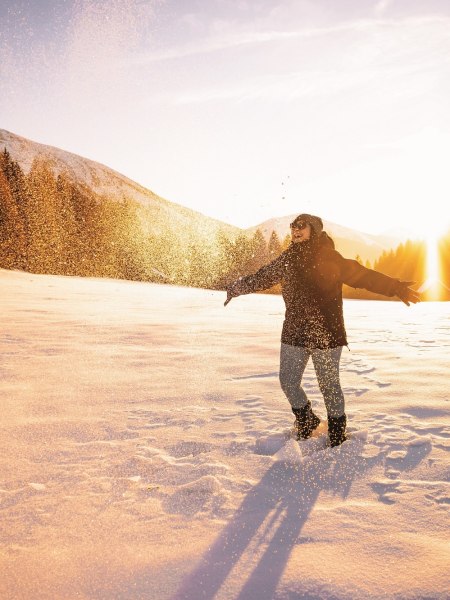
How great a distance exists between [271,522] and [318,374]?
1.23 metres

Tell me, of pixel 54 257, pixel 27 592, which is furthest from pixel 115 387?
pixel 54 257

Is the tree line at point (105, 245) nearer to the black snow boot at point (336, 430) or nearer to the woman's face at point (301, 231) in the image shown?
the woman's face at point (301, 231)

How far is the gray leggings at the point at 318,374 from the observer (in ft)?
10.6

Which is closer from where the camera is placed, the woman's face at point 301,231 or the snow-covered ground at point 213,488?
the snow-covered ground at point 213,488

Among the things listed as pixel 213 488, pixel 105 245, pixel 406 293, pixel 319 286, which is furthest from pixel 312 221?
pixel 105 245

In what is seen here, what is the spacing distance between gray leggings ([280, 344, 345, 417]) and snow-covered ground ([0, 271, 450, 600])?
33 cm

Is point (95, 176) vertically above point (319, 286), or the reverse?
point (95, 176)

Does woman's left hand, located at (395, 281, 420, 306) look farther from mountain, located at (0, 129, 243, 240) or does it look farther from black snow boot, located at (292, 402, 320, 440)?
mountain, located at (0, 129, 243, 240)

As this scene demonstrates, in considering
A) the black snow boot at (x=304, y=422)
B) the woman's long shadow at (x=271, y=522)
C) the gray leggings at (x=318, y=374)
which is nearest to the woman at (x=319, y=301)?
the gray leggings at (x=318, y=374)

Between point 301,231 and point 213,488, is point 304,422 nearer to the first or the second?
point 213,488

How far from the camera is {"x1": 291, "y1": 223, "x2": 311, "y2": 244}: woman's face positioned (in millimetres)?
3221

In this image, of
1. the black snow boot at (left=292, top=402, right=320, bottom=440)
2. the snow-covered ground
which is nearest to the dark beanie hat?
the black snow boot at (left=292, top=402, right=320, bottom=440)

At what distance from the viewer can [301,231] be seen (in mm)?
3221

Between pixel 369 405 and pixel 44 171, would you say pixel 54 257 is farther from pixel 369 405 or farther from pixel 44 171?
pixel 369 405
